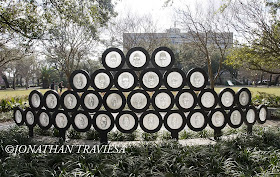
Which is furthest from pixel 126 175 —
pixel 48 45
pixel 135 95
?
pixel 48 45

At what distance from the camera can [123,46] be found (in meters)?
17.4

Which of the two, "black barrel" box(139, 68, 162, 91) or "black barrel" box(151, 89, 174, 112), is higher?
"black barrel" box(139, 68, 162, 91)

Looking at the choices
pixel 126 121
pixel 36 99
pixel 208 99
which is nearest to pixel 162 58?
pixel 208 99

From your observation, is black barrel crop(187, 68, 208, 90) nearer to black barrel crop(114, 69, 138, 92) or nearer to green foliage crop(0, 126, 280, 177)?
black barrel crop(114, 69, 138, 92)

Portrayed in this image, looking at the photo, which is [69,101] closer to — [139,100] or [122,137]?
[122,137]

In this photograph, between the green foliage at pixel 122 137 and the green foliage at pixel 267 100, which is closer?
the green foliage at pixel 122 137

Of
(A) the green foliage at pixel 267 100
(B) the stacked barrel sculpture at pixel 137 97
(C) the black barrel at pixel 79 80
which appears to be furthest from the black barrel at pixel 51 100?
(A) the green foliage at pixel 267 100

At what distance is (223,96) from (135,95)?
2550 mm

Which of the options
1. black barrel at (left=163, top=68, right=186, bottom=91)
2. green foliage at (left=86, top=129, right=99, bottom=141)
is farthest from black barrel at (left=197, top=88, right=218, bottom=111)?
green foliage at (left=86, top=129, right=99, bottom=141)

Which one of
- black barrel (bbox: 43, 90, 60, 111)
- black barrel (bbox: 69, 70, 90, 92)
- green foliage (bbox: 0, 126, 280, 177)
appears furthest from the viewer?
black barrel (bbox: 43, 90, 60, 111)

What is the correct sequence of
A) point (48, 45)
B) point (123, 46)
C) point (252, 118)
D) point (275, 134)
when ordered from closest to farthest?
1. point (275, 134)
2. point (252, 118)
3. point (48, 45)
4. point (123, 46)

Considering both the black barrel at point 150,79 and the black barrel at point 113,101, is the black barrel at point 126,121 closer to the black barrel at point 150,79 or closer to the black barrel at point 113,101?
the black barrel at point 113,101

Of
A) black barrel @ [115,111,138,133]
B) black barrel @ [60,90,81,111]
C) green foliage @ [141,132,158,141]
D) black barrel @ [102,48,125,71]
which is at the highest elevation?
black barrel @ [102,48,125,71]

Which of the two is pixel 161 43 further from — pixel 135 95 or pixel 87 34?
pixel 135 95
